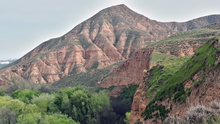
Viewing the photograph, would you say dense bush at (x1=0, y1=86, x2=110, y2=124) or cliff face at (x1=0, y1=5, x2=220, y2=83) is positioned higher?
cliff face at (x1=0, y1=5, x2=220, y2=83)

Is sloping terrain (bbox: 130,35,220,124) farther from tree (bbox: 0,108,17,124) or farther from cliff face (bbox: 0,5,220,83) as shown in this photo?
cliff face (bbox: 0,5,220,83)

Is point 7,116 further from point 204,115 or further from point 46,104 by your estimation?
point 204,115

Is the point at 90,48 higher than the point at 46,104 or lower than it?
higher

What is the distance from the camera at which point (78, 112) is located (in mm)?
34469

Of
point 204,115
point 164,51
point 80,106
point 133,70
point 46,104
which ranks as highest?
point 164,51

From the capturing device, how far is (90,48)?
122 meters

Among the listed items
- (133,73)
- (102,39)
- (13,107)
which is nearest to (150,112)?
(13,107)

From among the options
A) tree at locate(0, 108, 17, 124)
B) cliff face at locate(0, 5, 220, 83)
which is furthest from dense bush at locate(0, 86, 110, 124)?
cliff face at locate(0, 5, 220, 83)

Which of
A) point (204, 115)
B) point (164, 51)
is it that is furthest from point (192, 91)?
point (164, 51)

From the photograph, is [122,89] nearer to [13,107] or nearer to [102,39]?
[13,107]

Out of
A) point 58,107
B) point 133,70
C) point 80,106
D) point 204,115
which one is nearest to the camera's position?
point 204,115

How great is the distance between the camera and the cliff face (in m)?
107

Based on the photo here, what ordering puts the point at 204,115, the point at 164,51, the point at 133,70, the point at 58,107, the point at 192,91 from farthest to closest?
the point at 133,70 < the point at 164,51 < the point at 58,107 < the point at 192,91 < the point at 204,115

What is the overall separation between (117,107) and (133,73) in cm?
1249
